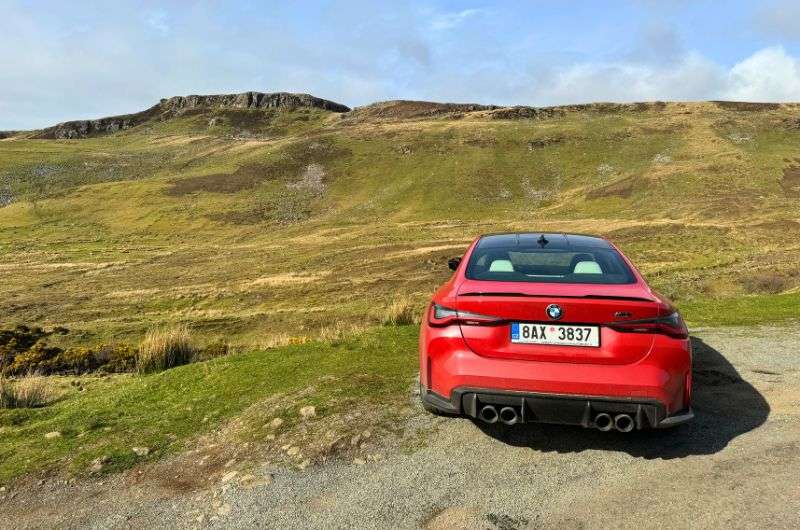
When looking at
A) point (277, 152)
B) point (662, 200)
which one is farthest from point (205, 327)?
point (277, 152)

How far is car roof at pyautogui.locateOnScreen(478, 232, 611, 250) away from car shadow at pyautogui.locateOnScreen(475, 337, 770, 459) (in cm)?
170

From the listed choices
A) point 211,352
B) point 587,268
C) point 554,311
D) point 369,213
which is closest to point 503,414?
point 554,311

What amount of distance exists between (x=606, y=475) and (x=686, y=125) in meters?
69.5

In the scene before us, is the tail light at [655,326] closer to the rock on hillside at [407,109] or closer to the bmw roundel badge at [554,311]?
the bmw roundel badge at [554,311]

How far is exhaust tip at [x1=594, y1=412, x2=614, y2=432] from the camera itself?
3.88m

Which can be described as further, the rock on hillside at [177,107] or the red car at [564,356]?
the rock on hillside at [177,107]

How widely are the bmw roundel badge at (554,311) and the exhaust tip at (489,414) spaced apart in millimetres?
788

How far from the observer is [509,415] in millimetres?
3965

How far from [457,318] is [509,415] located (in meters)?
0.79

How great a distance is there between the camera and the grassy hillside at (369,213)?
18.9 meters

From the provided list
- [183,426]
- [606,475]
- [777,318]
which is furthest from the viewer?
[777,318]

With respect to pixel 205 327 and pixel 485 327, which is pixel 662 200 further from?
pixel 485 327

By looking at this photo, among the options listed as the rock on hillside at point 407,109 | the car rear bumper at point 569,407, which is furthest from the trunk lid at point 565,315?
the rock on hillside at point 407,109

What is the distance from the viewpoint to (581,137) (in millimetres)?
61031
